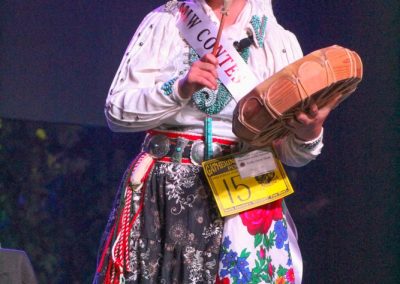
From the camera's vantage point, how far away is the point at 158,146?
174cm

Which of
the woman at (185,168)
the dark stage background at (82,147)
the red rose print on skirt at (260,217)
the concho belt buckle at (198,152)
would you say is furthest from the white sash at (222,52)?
the dark stage background at (82,147)

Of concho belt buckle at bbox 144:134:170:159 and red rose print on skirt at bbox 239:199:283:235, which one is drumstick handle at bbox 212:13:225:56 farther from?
red rose print on skirt at bbox 239:199:283:235

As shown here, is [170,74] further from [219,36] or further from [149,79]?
[219,36]

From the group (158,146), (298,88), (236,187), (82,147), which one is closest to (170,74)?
(158,146)

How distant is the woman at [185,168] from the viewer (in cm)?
166

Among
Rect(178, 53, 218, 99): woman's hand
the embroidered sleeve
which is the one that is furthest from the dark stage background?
Rect(178, 53, 218, 99): woman's hand

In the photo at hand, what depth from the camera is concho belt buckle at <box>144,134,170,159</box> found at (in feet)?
5.68

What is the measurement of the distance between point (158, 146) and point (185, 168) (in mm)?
75

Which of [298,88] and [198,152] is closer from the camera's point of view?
[298,88]

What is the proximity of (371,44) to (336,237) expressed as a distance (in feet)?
1.90

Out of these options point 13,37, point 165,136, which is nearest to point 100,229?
point 13,37

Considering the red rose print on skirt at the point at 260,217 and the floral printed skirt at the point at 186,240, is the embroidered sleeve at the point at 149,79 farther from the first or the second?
the red rose print on skirt at the point at 260,217

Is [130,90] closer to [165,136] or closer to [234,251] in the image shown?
[165,136]

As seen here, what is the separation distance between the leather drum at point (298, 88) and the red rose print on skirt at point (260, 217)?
21 centimetres
